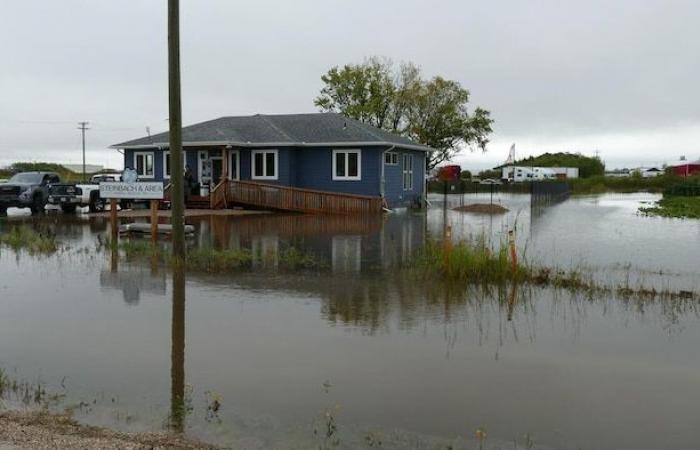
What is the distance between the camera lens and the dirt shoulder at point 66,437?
16.6 ft

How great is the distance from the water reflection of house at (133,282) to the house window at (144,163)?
2304cm

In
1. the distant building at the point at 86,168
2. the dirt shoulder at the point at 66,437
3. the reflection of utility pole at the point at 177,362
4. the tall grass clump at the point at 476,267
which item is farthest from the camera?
the distant building at the point at 86,168

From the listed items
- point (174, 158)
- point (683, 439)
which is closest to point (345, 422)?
point (683, 439)

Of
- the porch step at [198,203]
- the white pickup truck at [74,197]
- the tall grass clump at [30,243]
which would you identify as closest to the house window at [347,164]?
the porch step at [198,203]

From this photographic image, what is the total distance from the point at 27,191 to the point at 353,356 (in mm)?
26108

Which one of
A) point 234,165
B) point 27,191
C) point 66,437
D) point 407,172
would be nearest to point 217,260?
point 66,437

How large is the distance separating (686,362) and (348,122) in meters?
29.5

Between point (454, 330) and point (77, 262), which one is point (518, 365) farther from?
point (77, 262)

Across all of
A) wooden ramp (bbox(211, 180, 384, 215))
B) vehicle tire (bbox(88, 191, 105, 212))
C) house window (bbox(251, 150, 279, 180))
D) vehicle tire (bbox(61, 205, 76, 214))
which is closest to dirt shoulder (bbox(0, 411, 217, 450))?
wooden ramp (bbox(211, 180, 384, 215))

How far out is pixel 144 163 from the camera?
3612 centimetres

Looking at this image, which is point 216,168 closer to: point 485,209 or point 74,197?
point 74,197

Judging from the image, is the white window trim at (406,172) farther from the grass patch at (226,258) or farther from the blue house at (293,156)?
the grass patch at (226,258)

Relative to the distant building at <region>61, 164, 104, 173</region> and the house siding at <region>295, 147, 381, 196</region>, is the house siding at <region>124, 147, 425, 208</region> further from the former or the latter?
the distant building at <region>61, 164, 104, 173</region>

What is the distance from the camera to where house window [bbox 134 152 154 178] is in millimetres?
35844
